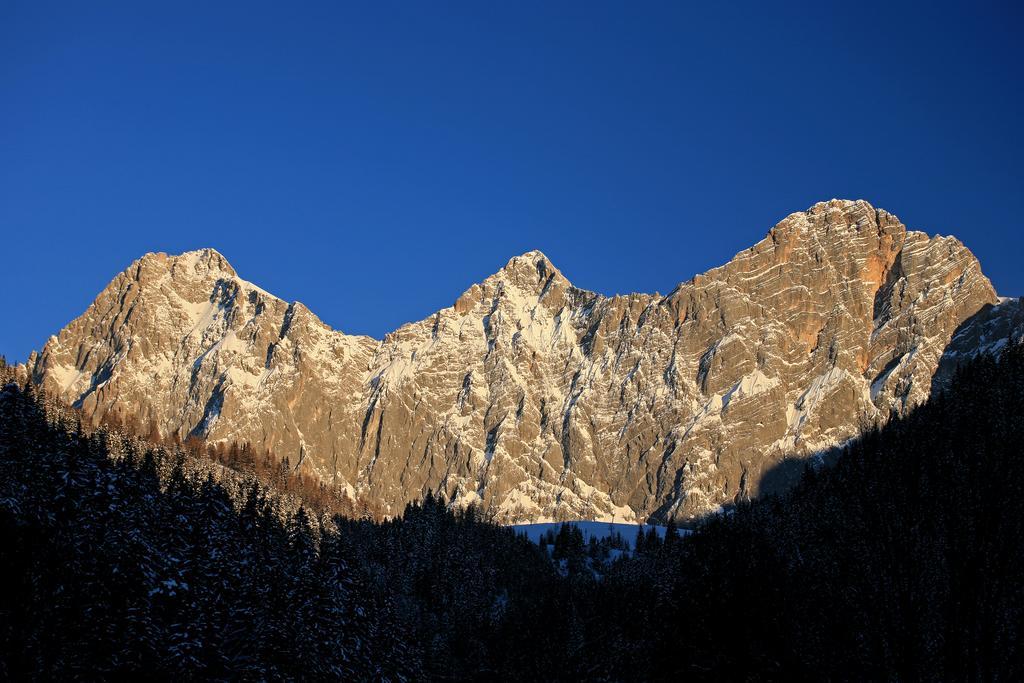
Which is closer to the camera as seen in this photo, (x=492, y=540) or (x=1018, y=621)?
(x=1018, y=621)

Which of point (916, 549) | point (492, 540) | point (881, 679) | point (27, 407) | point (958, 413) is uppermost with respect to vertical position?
point (492, 540)

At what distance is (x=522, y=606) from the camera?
12738cm

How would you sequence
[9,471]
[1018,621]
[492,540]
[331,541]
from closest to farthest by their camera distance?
[1018,621], [9,471], [331,541], [492,540]

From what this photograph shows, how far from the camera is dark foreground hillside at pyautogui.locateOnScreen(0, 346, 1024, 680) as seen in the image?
37.1 m

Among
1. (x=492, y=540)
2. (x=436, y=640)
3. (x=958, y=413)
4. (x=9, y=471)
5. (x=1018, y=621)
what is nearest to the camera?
(x=1018, y=621)

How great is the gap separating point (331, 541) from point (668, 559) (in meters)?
47.9

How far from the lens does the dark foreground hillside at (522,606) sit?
1459 inches

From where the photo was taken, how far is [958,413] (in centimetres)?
4272

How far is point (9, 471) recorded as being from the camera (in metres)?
66.6

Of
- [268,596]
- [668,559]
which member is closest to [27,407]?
[268,596]

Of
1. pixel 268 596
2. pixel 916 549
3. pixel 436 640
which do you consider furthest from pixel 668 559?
pixel 916 549

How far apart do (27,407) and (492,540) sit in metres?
112

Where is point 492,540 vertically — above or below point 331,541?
above

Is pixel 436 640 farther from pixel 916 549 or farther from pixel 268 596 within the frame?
pixel 916 549
